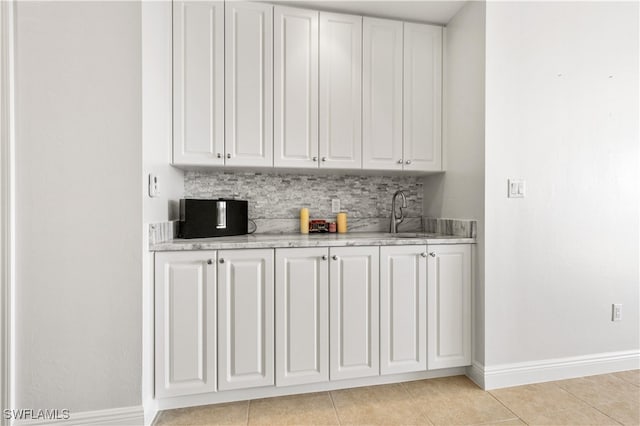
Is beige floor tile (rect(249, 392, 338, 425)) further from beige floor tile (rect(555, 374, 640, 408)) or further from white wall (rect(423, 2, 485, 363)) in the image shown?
beige floor tile (rect(555, 374, 640, 408))

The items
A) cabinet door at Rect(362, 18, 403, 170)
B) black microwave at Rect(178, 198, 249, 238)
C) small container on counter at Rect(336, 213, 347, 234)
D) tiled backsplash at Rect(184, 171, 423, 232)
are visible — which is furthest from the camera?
small container on counter at Rect(336, 213, 347, 234)

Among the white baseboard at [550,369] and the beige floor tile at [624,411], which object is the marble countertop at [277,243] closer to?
the white baseboard at [550,369]

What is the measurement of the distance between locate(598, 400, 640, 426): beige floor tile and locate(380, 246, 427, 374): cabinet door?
0.93 meters

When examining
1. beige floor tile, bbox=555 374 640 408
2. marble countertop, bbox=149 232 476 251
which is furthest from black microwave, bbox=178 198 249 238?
beige floor tile, bbox=555 374 640 408

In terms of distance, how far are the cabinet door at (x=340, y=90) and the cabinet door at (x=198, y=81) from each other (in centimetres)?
65

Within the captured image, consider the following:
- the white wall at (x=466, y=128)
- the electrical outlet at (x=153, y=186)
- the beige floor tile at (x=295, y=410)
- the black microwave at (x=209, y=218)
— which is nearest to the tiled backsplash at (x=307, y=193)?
the black microwave at (x=209, y=218)

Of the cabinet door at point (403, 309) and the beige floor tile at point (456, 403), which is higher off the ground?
the cabinet door at point (403, 309)

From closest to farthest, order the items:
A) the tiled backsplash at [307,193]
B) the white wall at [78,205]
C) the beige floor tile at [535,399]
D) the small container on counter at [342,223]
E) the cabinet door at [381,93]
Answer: the white wall at [78,205] < the beige floor tile at [535,399] < the cabinet door at [381,93] < the tiled backsplash at [307,193] < the small container on counter at [342,223]

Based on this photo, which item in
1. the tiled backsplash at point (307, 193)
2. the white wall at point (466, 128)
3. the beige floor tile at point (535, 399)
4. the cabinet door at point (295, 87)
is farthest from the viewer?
the tiled backsplash at point (307, 193)

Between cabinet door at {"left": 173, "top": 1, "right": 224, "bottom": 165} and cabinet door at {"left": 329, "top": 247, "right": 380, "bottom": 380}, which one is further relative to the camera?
cabinet door at {"left": 173, "top": 1, "right": 224, "bottom": 165}

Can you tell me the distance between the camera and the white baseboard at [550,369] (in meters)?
→ 1.87

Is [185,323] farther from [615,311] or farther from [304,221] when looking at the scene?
[615,311]

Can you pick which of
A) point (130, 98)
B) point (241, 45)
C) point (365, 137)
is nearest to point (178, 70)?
point (241, 45)

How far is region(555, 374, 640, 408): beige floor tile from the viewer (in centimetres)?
175
